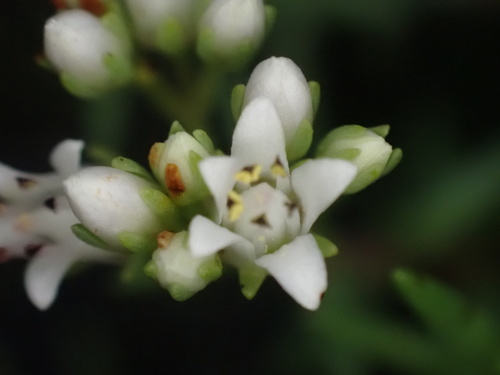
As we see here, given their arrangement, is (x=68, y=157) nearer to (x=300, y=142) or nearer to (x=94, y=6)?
(x=94, y=6)

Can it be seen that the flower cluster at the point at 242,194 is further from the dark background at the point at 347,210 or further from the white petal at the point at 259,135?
the dark background at the point at 347,210

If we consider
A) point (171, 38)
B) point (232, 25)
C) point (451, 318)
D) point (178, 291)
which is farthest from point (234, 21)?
point (451, 318)

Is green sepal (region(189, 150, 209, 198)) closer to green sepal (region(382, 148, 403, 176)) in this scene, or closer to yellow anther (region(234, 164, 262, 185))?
yellow anther (region(234, 164, 262, 185))

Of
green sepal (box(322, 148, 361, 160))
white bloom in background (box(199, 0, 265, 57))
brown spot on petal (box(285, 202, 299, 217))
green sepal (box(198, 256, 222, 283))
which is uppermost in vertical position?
white bloom in background (box(199, 0, 265, 57))

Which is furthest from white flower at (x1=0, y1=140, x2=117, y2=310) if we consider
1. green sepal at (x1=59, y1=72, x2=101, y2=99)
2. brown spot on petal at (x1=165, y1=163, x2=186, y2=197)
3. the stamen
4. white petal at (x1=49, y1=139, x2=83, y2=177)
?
the stamen

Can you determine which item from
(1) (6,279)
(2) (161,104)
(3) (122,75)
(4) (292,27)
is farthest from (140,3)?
(1) (6,279)
